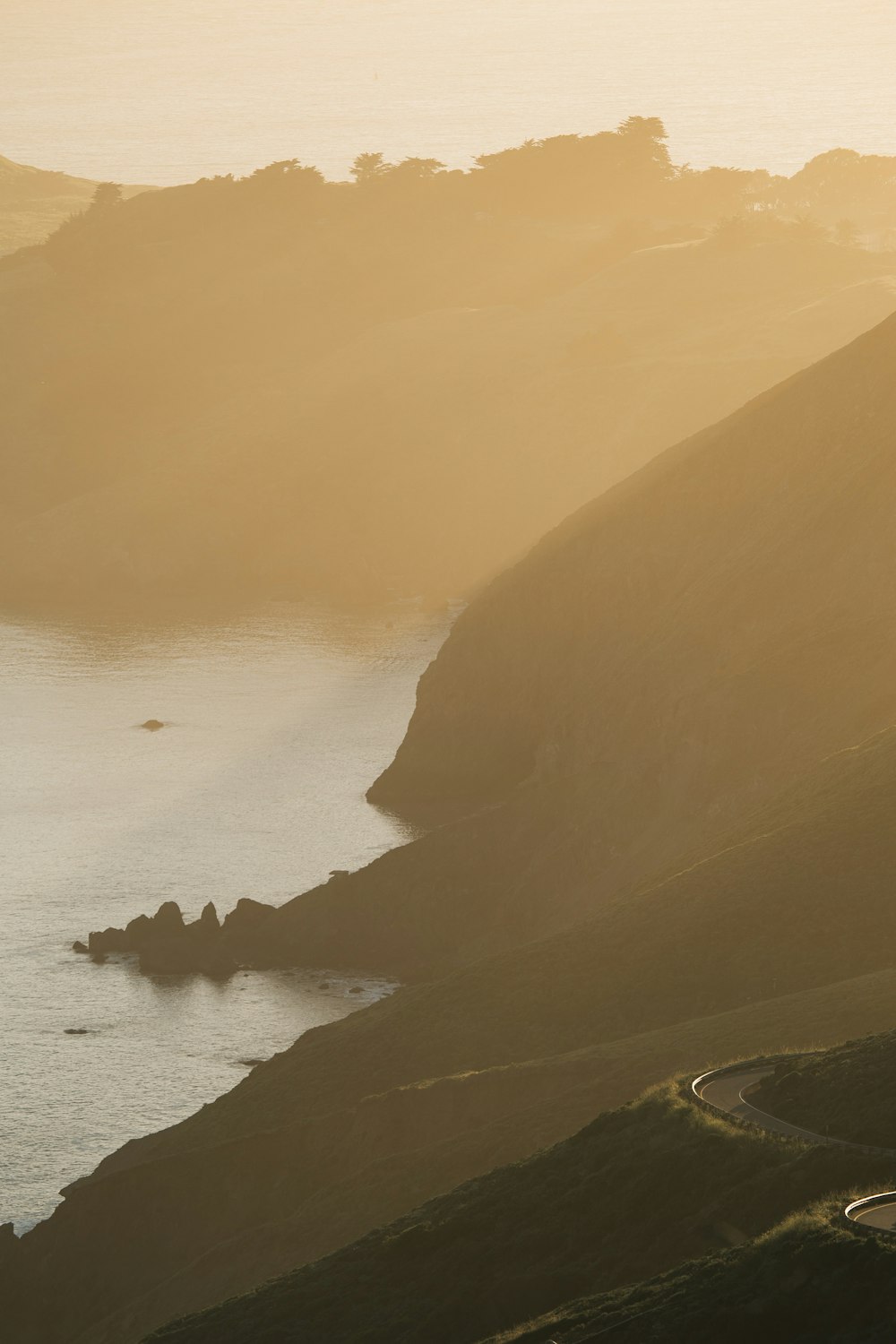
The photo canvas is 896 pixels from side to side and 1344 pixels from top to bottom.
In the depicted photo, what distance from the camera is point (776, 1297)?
28391 mm

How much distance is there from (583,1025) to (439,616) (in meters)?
116

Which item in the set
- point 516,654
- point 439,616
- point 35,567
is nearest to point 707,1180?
point 516,654

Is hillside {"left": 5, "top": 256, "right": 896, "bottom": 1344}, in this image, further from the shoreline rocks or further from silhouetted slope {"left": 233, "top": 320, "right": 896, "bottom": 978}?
the shoreline rocks

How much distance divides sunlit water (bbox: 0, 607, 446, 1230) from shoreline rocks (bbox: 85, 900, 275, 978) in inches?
33.7

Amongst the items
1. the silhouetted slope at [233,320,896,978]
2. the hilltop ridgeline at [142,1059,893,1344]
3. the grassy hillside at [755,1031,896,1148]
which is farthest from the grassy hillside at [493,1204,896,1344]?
the silhouetted slope at [233,320,896,978]

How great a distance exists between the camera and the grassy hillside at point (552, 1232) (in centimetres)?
3434

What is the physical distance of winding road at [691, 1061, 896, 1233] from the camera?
29.9 meters

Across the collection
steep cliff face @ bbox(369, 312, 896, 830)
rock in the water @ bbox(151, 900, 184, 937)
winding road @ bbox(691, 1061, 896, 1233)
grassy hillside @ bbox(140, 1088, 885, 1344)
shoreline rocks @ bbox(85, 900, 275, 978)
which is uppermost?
steep cliff face @ bbox(369, 312, 896, 830)

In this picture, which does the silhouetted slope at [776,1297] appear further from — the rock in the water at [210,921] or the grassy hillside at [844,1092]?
the rock in the water at [210,921]

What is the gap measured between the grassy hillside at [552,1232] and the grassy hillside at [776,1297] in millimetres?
3234

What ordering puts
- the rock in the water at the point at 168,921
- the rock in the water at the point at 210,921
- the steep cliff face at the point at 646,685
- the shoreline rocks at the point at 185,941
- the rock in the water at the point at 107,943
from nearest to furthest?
the steep cliff face at the point at 646,685 → the shoreline rocks at the point at 185,941 → the rock in the water at the point at 168,921 → the rock in the water at the point at 210,921 → the rock in the water at the point at 107,943

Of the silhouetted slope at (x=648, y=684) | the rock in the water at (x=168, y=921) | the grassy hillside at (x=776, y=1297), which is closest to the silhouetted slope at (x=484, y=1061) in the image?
the silhouetted slope at (x=648, y=684)

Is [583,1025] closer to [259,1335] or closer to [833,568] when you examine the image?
[259,1335]

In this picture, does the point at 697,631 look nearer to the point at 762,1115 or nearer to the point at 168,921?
the point at 168,921
